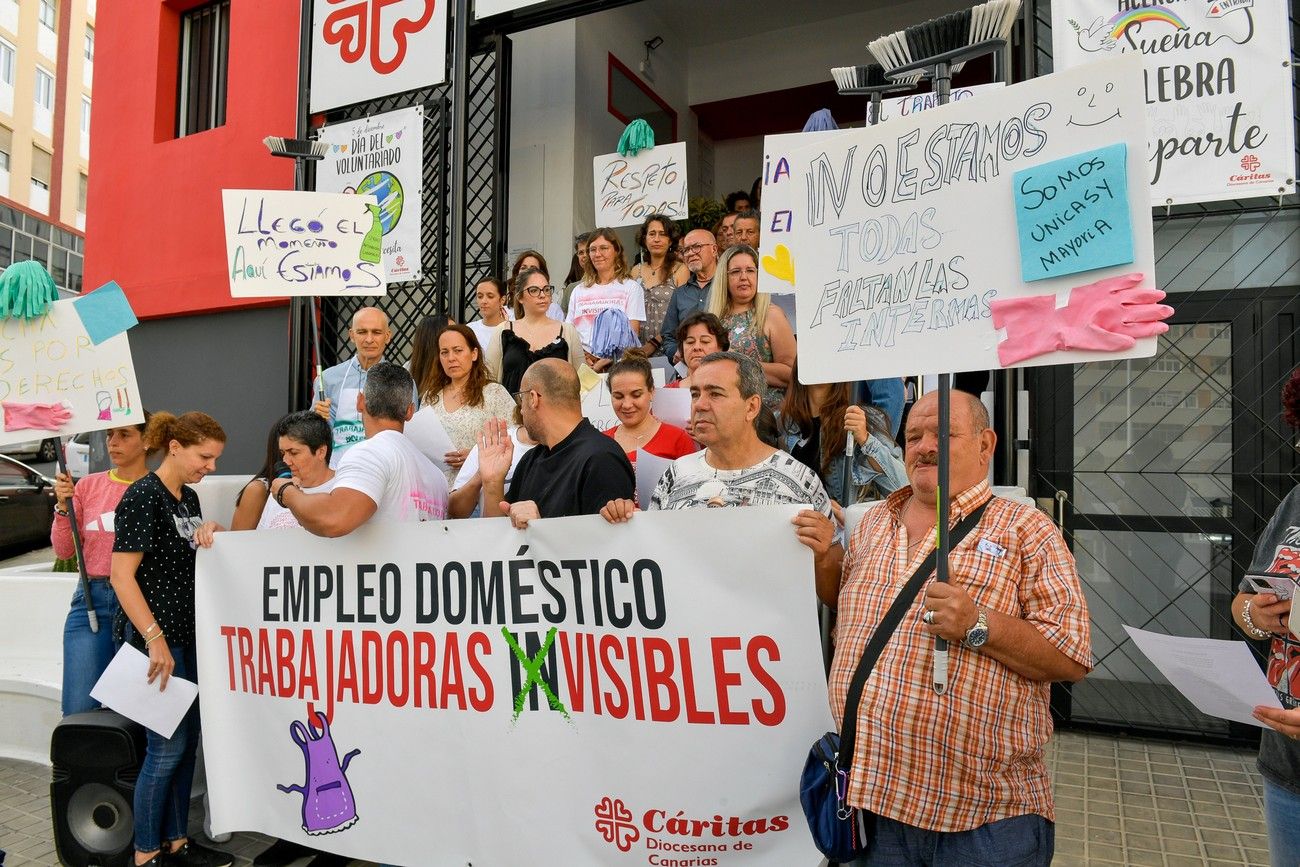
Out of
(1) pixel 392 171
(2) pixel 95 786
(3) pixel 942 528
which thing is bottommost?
(2) pixel 95 786

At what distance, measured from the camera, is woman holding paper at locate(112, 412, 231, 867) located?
3746 mm

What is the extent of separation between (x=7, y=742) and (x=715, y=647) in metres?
4.85

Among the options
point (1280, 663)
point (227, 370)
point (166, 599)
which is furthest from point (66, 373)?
point (227, 370)

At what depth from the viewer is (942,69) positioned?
247 cm

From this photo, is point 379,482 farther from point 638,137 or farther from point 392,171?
point 392,171

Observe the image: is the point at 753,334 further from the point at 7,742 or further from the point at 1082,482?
the point at 7,742

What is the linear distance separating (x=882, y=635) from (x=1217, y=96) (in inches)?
167

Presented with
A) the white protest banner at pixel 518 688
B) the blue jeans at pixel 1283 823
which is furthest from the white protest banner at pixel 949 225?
the blue jeans at pixel 1283 823

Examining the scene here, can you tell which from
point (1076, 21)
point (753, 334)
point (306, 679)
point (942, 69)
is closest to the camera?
point (942, 69)

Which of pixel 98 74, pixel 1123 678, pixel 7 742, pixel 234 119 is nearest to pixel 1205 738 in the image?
pixel 1123 678

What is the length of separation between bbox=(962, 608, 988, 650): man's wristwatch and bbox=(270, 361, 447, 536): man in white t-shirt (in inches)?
83.3

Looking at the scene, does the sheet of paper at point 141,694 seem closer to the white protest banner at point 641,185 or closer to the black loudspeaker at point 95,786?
the black loudspeaker at point 95,786

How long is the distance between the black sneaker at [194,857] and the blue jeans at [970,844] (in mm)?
2959

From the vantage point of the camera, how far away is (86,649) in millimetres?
4191
